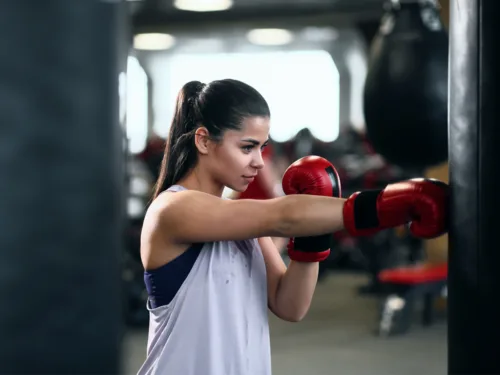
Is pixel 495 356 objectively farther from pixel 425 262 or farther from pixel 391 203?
pixel 425 262

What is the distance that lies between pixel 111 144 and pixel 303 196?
0.81 metres

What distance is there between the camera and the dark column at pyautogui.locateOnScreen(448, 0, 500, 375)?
35.1 inches

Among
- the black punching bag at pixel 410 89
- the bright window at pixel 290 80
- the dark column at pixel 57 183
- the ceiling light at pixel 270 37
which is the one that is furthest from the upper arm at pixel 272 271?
the bright window at pixel 290 80

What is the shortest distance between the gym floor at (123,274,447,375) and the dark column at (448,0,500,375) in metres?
2.16

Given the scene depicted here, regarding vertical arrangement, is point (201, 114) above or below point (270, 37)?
below

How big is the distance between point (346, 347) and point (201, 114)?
2976 mm

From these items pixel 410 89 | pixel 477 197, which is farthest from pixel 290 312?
pixel 410 89

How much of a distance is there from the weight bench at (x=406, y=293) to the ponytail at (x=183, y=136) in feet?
10.7

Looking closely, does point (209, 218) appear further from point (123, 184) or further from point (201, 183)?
point (123, 184)

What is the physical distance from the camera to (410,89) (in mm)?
2711

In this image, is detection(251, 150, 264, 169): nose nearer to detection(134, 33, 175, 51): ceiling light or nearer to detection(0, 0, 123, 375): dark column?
detection(0, 0, 123, 375): dark column

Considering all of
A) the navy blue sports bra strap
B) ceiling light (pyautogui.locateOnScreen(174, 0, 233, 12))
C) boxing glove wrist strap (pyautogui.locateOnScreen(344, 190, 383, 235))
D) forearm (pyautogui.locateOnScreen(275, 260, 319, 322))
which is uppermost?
ceiling light (pyautogui.locateOnScreen(174, 0, 233, 12))

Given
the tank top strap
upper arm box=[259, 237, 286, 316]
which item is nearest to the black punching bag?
upper arm box=[259, 237, 286, 316]

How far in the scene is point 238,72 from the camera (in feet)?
47.0
